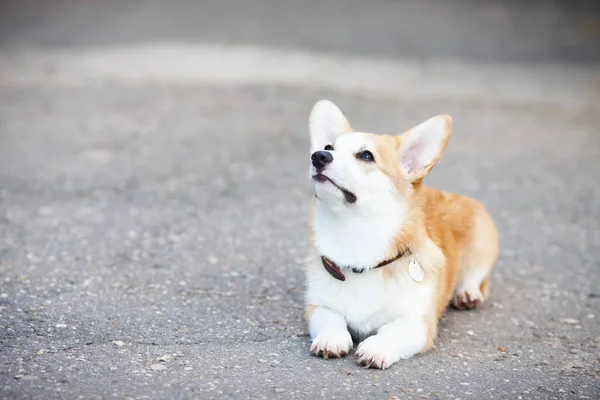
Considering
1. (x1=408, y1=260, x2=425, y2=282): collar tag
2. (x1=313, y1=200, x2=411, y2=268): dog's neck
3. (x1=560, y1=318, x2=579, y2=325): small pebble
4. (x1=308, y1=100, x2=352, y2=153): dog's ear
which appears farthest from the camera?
(x1=560, y1=318, x2=579, y2=325): small pebble

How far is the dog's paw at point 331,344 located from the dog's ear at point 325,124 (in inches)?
37.0

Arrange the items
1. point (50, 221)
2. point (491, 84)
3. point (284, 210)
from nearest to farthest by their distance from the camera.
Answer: point (50, 221) < point (284, 210) < point (491, 84)

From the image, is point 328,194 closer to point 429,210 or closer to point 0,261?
point 429,210

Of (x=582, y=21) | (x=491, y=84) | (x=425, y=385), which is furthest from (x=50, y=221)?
(x=582, y=21)

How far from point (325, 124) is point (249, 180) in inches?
109

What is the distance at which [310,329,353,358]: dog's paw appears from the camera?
12.0 ft

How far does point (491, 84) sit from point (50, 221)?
6.20 m

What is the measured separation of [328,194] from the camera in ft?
12.0

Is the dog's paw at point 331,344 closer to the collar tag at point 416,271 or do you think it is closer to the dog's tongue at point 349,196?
the collar tag at point 416,271

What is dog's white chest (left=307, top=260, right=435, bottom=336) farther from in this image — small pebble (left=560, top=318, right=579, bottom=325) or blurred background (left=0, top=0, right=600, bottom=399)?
small pebble (left=560, top=318, right=579, bottom=325)

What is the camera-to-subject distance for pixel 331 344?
12.0ft

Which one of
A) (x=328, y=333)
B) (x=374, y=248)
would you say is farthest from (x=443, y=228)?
(x=328, y=333)

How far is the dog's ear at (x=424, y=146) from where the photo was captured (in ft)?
12.6

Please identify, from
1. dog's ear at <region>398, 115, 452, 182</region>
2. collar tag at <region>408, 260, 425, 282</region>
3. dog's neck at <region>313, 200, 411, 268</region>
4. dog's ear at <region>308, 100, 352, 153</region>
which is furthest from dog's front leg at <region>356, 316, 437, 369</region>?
dog's ear at <region>308, 100, 352, 153</region>
